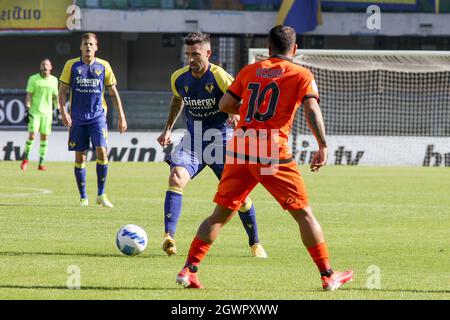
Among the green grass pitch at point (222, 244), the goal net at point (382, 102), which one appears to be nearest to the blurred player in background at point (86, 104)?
the green grass pitch at point (222, 244)

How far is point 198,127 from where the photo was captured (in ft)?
35.6

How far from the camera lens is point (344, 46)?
41594mm

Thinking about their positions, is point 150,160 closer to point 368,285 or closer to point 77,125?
point 77,125

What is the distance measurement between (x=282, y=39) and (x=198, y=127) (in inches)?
116

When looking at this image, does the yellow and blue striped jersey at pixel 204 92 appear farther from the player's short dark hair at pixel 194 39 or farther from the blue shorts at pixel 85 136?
the blue shorts at pixel 85 136

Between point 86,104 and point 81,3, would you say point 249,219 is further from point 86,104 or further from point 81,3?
point 81,3

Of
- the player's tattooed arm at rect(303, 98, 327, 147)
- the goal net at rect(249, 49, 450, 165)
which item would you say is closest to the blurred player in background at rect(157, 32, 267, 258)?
the player's tattooed arm at rect(303, 98, 327, 147)

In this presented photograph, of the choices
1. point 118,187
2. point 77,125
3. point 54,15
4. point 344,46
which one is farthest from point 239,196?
point 344,46

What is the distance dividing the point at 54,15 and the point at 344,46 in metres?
11.3

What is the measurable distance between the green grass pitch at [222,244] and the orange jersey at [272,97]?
1.14 m

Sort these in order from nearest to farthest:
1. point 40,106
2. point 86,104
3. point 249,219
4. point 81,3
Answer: point 249,219 → point 86,104 → point 40,106 → point 81,3

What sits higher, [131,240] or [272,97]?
[272,97]

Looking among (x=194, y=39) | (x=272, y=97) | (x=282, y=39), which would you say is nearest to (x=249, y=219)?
(x=194, y=39)

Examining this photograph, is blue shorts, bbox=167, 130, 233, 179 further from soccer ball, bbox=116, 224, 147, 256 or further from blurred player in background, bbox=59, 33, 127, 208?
blurred player in background, bbox=59, 33, 127, 208
